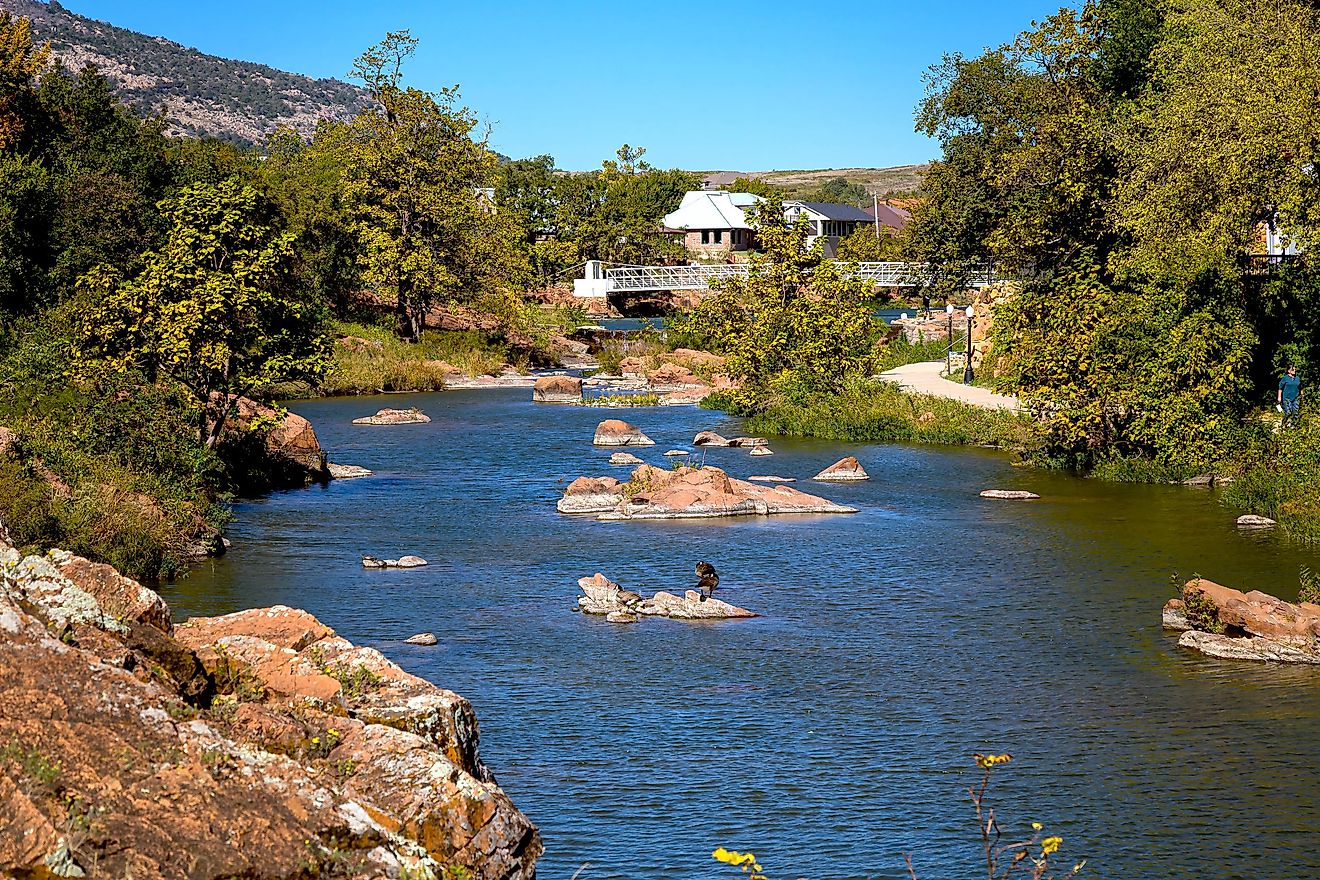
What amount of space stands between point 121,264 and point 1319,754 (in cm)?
3475

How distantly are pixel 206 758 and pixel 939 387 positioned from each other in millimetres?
48200

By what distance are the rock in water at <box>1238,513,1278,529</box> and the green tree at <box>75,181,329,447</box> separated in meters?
22.5

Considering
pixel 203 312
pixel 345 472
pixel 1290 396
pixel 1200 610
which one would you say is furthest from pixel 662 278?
pixel 1200 610

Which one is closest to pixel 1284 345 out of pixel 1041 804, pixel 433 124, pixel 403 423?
pixel 1041 804

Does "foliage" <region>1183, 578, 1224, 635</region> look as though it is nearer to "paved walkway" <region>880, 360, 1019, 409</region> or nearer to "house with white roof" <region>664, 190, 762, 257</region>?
"paved walkway" <region>880, 360, 1019, 409</region>

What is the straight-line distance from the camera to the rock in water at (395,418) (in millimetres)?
54781

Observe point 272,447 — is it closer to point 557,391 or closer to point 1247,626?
point 557,391

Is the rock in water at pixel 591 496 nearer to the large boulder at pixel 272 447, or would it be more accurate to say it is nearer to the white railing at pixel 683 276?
the large boulder at pixel 272 447

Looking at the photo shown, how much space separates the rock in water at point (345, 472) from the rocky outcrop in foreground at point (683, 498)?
7973 mm

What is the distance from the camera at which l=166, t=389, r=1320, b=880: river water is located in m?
15.4

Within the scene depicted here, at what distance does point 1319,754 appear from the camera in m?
17.7

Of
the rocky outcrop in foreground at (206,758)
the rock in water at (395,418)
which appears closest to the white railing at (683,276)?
the rock in water at (395,418)

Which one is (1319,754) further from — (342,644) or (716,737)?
(342,644)

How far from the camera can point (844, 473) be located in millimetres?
40125
